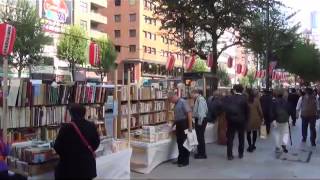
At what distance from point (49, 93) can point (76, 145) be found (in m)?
2.76

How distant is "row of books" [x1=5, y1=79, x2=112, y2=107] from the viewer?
8320 millimetres

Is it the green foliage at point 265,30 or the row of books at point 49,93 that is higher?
the green foliage at point 265,30

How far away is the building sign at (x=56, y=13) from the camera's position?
59.1 metres

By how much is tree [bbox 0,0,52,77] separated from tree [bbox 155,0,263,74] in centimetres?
1949

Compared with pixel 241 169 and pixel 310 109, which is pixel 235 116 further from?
pixel 310 109

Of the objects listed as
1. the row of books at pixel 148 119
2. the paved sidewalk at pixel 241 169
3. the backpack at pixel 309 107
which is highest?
the backpack at pixel 309 107

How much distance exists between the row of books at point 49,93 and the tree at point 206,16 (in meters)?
11.6

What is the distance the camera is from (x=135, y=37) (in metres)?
77.1

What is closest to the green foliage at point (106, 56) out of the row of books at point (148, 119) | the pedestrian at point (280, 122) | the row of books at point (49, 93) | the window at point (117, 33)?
the window at point (117, 33)

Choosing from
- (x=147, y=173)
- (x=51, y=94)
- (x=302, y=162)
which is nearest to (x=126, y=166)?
(x=147, y=173)

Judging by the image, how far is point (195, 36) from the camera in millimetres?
23828

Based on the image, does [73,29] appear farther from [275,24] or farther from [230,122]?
[230,122]

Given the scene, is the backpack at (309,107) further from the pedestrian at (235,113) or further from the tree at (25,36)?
the tree at (25,36)

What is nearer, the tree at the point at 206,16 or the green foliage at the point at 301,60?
the tree at the point at 206,16
